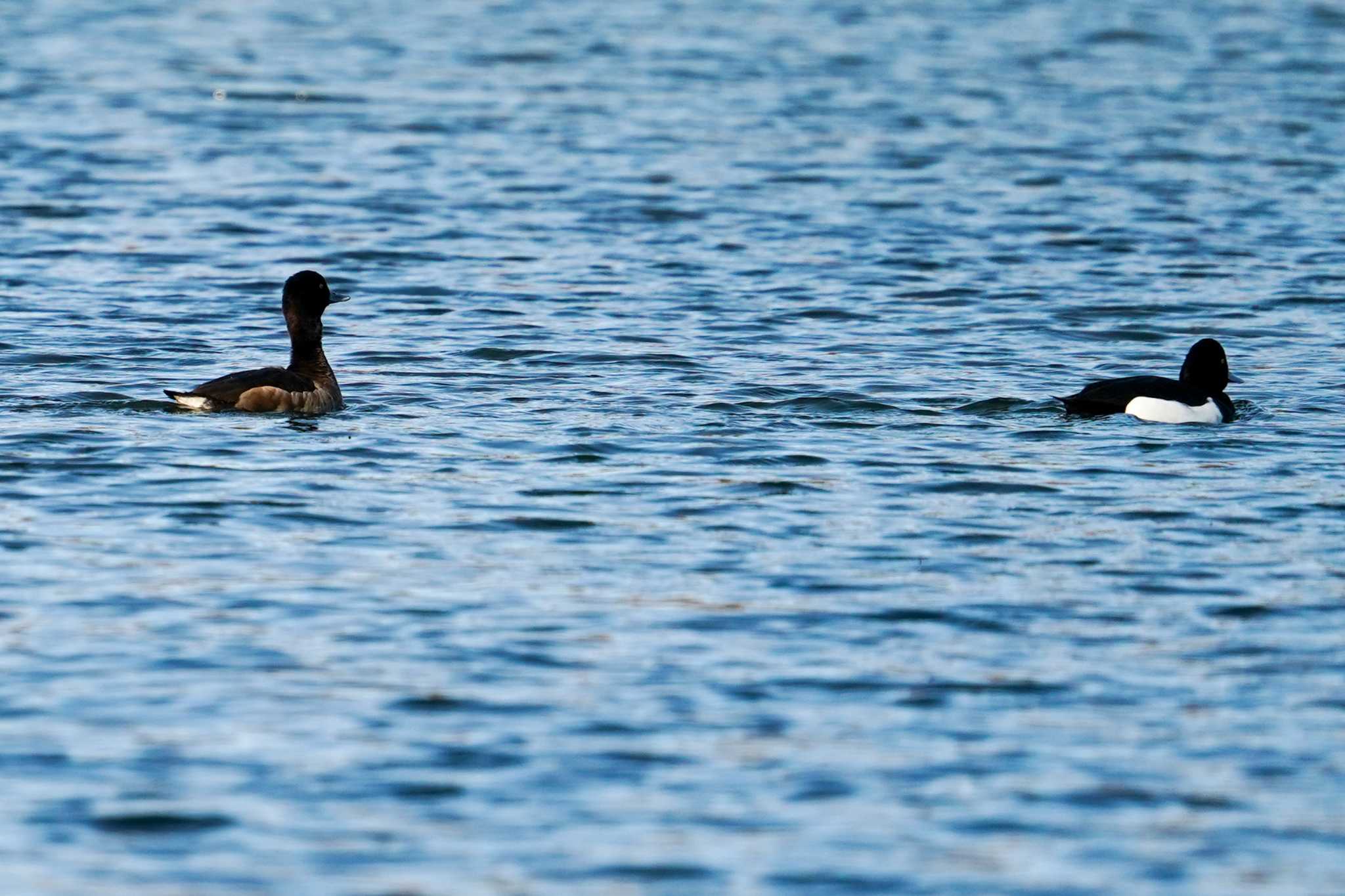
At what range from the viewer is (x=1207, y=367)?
18.0 meters

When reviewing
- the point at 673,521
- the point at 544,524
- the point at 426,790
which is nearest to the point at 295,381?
the point at 544,524

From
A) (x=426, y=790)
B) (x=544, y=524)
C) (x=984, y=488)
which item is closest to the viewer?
(x=426, y=790)

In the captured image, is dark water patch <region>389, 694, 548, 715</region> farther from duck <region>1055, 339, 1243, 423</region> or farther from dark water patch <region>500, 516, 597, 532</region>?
duck <region>1055, 339, 1243, 423</region>

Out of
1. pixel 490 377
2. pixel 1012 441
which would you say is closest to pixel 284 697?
pixel 1012 441

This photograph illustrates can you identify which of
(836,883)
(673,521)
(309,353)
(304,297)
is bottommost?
(836,883)

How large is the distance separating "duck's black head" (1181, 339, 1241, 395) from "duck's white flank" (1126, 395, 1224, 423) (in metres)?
0.60

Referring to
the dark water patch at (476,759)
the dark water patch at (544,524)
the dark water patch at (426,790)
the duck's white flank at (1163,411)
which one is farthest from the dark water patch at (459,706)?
the duck's white flank at (1163,411)

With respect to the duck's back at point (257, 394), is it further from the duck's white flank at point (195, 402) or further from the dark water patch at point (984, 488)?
the dark water patch at point (984, 488)

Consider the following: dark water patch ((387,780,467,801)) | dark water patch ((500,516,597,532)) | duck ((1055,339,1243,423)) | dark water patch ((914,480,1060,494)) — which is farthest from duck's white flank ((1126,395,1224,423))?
dark water patch ((387,780,467,801))

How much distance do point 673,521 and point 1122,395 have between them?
4465mm

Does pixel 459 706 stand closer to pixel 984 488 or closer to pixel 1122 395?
pixel 984 488

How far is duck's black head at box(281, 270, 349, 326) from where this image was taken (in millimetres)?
17922

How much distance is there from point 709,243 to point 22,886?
18.6 m

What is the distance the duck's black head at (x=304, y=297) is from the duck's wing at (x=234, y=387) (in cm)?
58
